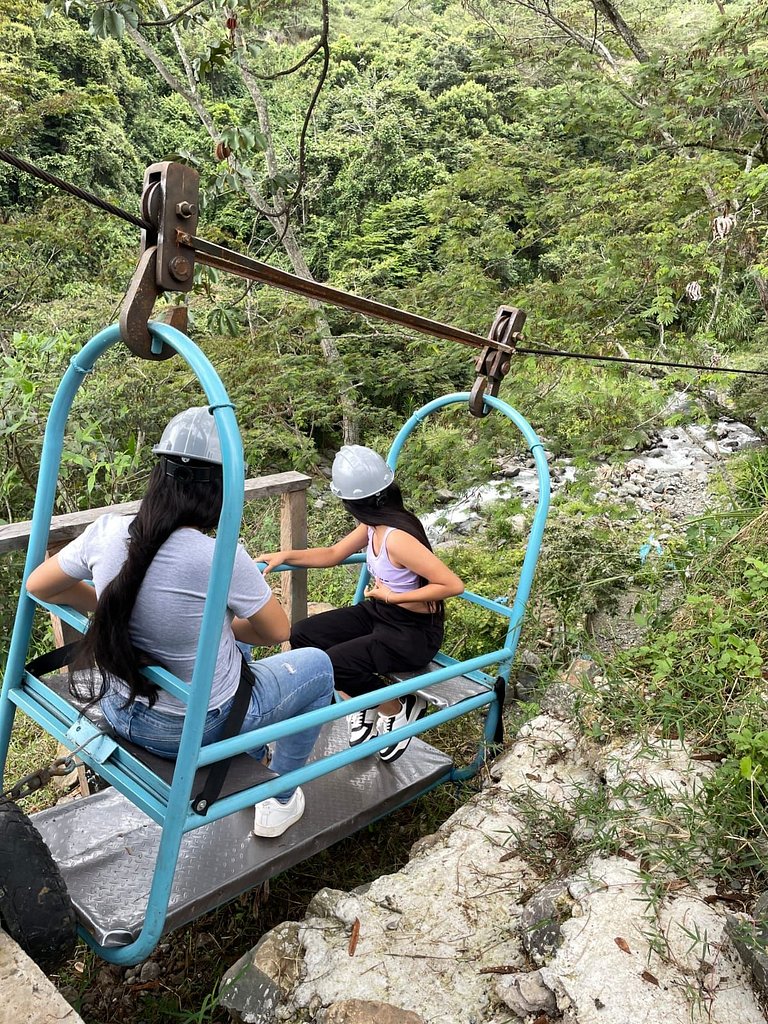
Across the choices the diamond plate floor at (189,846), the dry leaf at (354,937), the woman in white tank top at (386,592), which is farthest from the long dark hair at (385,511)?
the dry leaf at (354,937)

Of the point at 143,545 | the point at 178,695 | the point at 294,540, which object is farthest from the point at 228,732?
the point at 294,540

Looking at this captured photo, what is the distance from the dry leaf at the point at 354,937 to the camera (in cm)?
185

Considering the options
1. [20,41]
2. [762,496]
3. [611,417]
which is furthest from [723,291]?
[20,41]

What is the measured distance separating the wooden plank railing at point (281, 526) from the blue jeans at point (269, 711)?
63 centimetres

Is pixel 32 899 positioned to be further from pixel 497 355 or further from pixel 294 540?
pixel 497 355

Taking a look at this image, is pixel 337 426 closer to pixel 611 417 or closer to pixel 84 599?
pixel 611 417

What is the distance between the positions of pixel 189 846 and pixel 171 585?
90cm

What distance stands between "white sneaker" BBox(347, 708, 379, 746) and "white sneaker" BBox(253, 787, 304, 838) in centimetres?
52

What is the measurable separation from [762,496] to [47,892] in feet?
10.8

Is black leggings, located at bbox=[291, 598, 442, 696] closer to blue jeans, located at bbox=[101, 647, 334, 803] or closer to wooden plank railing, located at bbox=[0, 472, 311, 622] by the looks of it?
blue jeans, located at bbox=[101, 647, 334, 803]

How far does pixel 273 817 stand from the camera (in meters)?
2.15

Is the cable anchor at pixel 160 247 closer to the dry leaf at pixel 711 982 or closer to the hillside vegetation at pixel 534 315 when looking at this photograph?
the hillside vegetation at pixel 534 315

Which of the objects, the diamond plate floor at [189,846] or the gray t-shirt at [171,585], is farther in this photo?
the diamond plate floor at [189,846]

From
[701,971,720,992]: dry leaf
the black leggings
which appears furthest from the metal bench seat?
[701,971,720,992]: dry leaf
